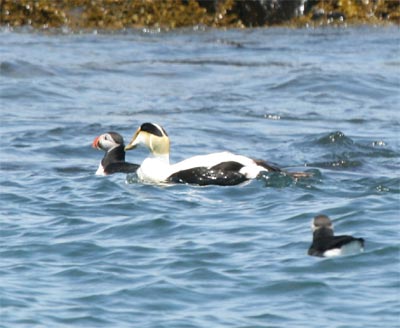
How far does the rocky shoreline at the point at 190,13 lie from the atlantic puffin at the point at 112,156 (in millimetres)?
9397

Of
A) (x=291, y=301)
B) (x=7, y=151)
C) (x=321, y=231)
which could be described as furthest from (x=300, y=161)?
(x=291, y=301)

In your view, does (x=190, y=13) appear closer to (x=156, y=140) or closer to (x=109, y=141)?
(x=109, y=141)

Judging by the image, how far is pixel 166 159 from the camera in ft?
41.2

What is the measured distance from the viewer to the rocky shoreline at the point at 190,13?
905 inches

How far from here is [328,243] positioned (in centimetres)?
876

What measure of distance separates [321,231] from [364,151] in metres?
5.28

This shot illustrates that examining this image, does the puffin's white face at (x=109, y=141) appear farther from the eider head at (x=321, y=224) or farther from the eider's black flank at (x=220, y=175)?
the eider head at (x=321, y=224)

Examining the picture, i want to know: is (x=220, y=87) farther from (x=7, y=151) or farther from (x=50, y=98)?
(x=7, y=151)

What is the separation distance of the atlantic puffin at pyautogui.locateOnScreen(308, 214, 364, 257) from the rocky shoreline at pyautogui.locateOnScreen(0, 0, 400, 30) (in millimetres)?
14609

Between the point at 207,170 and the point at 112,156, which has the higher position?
the point at 207,170

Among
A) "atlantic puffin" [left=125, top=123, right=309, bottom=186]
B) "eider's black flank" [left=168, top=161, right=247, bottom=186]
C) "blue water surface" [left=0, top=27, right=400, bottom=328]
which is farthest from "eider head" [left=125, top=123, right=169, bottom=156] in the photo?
"eider's black flank" [left=168, top=161, right=247, bottom=186]

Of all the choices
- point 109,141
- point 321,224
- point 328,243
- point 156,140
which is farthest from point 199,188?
point 328,243

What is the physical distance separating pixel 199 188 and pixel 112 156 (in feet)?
5.97

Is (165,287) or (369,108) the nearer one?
(165,287)
